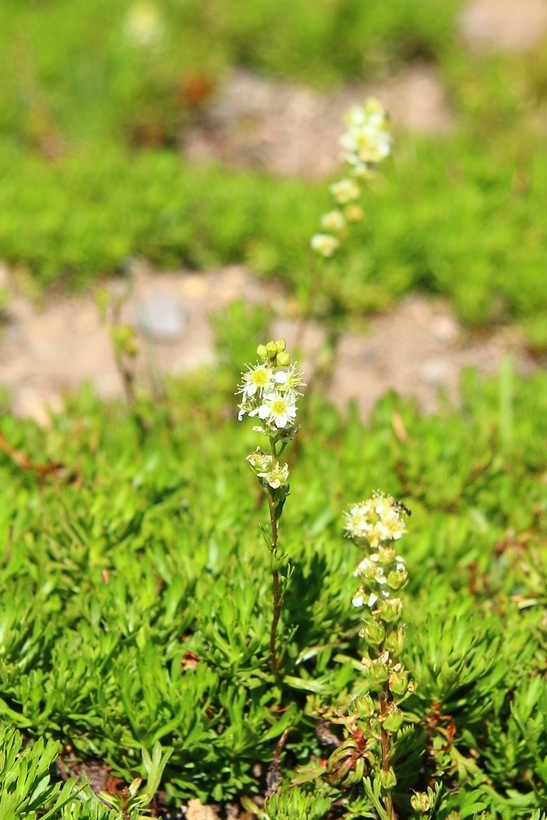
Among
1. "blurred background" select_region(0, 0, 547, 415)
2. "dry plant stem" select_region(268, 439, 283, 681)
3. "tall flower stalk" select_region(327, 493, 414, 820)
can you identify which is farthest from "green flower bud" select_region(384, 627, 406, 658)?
"blurred background" select_region(0, 0, 547, 415)

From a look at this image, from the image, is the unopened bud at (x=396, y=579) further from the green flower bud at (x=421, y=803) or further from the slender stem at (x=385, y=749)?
the green flower bud at (x=421, y=803)

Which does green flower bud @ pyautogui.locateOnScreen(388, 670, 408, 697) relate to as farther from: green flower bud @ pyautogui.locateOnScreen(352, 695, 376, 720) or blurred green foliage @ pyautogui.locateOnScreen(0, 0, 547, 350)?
blurred green foliage @ pyautogui.locateOnScreen(0, 0, 547, 350)

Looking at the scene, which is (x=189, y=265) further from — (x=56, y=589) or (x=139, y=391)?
(x=56, y=589)

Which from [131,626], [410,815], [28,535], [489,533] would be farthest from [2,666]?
[489,533]

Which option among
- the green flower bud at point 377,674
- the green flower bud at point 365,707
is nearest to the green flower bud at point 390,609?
the green flower bud at point 377,674

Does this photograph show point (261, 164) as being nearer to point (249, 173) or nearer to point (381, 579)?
point (249, 173)

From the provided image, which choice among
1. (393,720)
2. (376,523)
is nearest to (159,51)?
(376,523)
